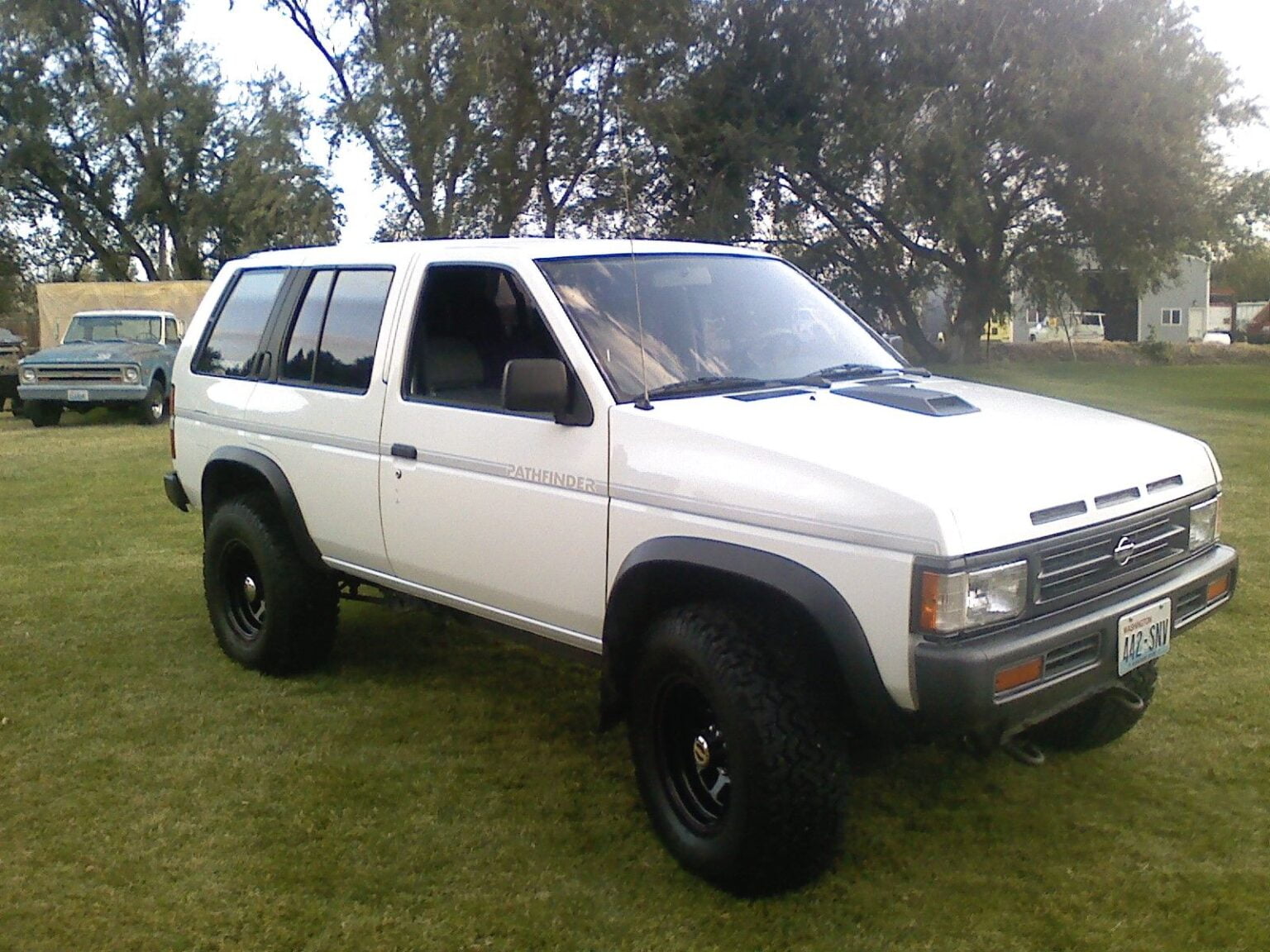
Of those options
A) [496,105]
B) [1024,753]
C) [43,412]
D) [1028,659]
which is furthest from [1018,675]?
[496,105]

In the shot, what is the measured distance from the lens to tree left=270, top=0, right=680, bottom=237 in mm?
26406

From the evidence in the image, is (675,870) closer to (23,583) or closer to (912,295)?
(23,583)

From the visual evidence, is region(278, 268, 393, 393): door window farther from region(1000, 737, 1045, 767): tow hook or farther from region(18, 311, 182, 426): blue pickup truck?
region(18, 311, 182, 426): blue pickup truck

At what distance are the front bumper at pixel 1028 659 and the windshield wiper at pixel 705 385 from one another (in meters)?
1.24

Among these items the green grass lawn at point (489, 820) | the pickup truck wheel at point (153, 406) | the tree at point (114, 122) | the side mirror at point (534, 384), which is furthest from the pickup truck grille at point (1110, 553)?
the tree at point (114, 122)

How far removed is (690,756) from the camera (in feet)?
12.2

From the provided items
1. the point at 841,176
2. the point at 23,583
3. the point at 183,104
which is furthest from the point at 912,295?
the point at 23,583

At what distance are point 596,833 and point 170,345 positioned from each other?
614 inches

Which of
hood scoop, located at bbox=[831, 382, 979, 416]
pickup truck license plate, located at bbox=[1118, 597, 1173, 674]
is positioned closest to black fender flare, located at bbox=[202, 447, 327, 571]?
hood scoop, located at bbox=[831, 382, 979, 416]

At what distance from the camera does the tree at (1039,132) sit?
26.2m

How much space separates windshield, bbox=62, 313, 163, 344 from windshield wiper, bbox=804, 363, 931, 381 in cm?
1530

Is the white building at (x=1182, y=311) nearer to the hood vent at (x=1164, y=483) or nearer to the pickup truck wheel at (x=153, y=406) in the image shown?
the pickup truck wheel at (x=153, y=406)

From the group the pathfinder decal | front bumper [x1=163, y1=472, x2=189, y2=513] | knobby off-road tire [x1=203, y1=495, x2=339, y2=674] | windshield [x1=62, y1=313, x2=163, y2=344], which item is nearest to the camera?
the pathfinder decal

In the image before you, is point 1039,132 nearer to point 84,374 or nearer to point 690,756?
point 84,374
